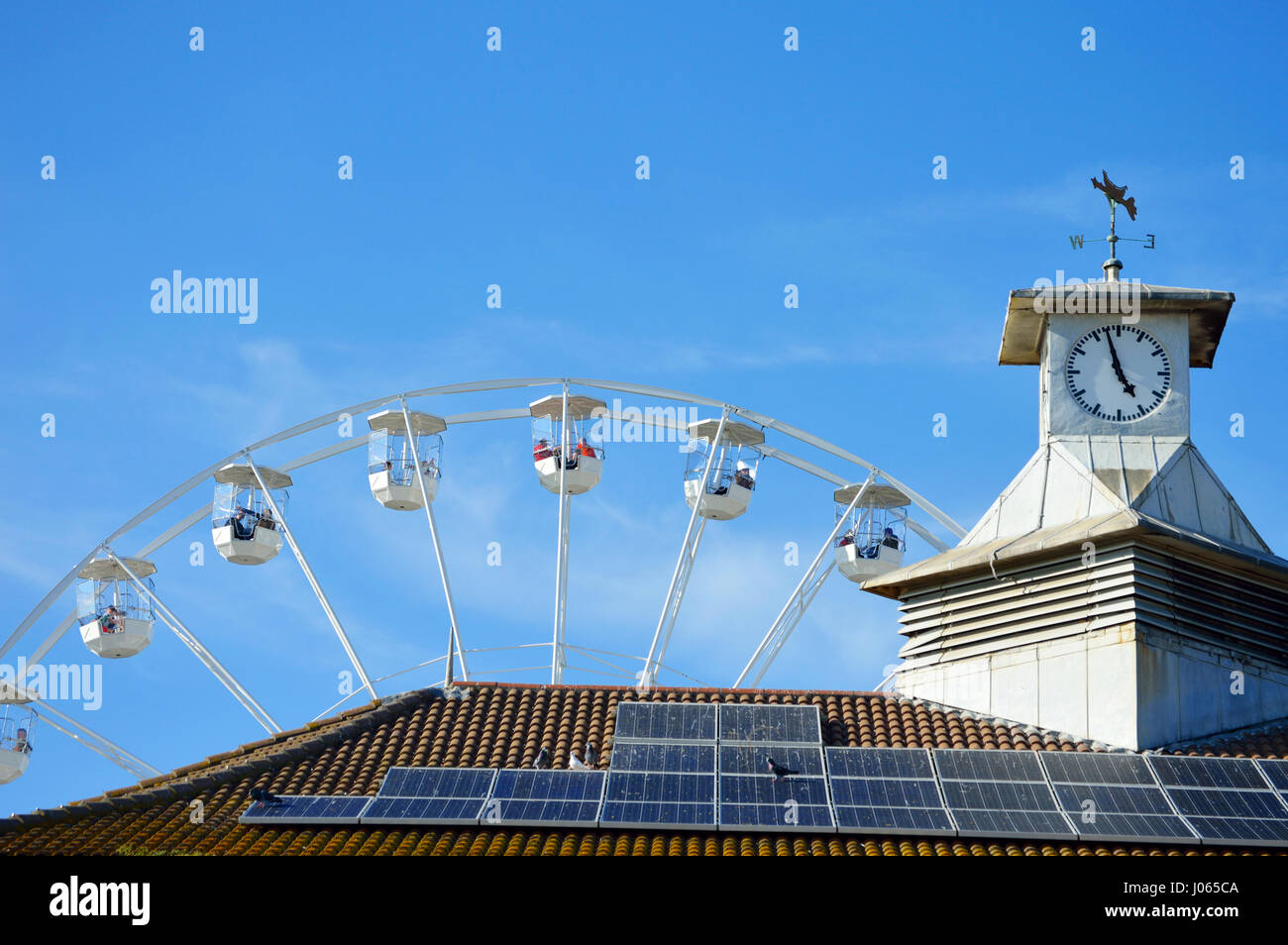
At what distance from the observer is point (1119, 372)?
43.4 metres

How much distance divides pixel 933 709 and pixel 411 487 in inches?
857

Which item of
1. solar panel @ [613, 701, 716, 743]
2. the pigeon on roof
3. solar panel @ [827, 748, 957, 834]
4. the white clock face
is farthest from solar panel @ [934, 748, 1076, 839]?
the pigeon on roof

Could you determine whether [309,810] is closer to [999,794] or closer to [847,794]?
[847,794]

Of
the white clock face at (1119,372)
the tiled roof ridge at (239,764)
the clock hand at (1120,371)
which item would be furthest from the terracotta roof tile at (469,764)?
the clock hand at (1120,371)

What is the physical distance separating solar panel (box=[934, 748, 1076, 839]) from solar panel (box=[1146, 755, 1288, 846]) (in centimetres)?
237

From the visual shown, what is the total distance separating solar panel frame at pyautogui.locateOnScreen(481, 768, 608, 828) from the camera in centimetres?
3419

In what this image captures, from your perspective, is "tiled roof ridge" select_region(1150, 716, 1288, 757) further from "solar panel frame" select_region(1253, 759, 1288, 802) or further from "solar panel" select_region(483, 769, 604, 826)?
"solar panel" select_region(483, 769, 604, 826)

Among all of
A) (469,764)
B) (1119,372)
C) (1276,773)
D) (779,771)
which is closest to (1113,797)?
(1276,773)

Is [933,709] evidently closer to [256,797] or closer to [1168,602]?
[1168,602]

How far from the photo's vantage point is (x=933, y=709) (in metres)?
41.0
